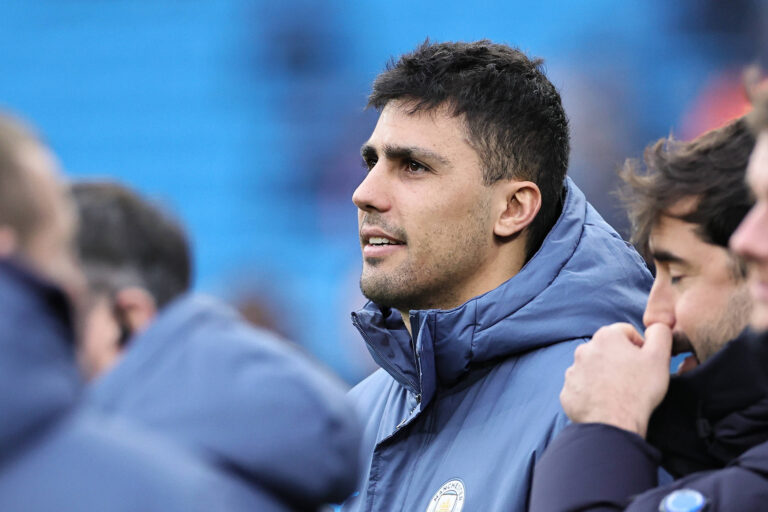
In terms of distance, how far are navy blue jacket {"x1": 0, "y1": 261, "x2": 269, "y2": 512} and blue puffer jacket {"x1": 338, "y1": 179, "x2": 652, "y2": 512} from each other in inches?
46.8

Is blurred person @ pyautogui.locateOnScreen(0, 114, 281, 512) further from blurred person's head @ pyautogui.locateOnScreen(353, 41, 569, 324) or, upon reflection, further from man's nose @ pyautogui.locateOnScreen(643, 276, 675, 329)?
blurred person's head @ pyautogui.locateOnScreen(353, 41, 569, 324)

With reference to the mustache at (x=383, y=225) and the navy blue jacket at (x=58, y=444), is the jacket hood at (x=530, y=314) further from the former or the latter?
the navy blue jacket at (x=58, y=444)

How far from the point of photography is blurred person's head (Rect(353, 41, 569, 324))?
263 centimetres

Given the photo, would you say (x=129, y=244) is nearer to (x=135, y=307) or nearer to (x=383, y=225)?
(x=135, y=307)

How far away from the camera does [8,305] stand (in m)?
1.03

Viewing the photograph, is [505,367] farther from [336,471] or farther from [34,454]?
[34,454]

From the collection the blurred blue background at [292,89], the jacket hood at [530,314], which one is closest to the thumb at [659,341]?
the jacket hood at [530,314]

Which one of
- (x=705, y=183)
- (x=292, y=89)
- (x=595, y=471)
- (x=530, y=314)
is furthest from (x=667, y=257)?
(x=292, y=89)

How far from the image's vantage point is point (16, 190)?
1078mm

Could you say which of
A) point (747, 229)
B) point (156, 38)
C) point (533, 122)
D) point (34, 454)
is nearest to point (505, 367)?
point (533, 122)

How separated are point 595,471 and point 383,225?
112cm

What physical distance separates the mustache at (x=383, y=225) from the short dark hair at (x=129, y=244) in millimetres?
1132

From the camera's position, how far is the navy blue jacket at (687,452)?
1.54 m

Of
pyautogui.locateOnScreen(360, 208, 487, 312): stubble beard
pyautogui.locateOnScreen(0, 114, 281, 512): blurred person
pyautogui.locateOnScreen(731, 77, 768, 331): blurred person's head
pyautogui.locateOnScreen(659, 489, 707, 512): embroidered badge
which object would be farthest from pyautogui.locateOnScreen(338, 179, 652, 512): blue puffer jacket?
pyautogui.locateOnScreen(0, 114, 281, 512): blurred person
